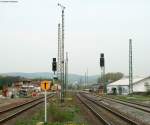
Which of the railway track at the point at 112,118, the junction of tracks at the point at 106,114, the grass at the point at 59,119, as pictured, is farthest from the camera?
the junction of tracks at the point at 106,114

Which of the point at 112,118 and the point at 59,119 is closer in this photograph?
the point at 59,119

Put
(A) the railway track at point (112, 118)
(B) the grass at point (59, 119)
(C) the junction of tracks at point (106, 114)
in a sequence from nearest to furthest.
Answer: (B) the grass at point (59, 119) → (A) the railway track at point (112, 118) → (C) the junction of tracks at point (106, 114)

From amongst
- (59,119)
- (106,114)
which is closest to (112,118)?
(59,119)

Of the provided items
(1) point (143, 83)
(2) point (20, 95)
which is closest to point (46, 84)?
(2) point (20, 95)

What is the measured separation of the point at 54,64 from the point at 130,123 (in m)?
20.4

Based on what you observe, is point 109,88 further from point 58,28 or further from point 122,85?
point 58,28

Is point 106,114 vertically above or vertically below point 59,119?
below

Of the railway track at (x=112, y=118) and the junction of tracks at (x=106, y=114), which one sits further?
the junction of tracks at (x=106, y=114)

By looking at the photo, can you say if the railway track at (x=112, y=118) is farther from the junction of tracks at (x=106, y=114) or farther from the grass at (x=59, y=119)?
the grass at (x=59, y=119)

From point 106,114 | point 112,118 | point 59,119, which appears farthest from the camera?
point 106,114

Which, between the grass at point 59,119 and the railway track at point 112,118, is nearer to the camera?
the grass at point 59,119

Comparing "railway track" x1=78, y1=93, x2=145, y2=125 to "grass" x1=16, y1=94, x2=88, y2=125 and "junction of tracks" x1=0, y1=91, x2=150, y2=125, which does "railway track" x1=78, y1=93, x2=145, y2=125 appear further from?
"grass" x1=16, y1=94, x2=88, y2=125

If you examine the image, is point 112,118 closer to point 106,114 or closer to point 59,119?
point 59,119

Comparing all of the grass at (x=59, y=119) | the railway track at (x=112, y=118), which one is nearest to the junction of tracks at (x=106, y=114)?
the railway track at (x=112, y=118)
